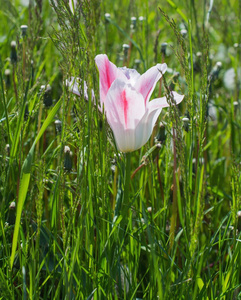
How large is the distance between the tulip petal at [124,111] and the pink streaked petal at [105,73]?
55mm

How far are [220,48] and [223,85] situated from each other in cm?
52

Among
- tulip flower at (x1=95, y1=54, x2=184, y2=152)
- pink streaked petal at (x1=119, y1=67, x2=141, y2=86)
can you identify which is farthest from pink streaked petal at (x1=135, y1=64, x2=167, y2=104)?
pink streaked petal at (x1=119, y1=67, x2=141, y2=86)

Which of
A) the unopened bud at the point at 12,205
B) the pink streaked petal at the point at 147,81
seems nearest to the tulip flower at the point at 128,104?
the pink streaked petal at the point at 147,81

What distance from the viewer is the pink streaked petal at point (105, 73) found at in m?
1.02

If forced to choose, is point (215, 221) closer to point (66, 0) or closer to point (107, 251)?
point (107, 251)

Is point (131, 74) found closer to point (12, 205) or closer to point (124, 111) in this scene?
point (124, 111)

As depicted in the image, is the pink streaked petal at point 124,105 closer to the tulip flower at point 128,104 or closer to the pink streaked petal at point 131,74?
the tulip flower at point 128,104

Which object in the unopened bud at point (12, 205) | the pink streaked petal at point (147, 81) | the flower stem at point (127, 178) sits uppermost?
the pink streaked petal at point (147, 81)

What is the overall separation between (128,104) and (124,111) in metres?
0.02

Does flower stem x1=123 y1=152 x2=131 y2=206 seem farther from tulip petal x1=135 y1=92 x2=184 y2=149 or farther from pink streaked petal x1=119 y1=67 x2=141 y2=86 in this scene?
pink streaked petal x1=119 y1=67 x2=141 y2=86

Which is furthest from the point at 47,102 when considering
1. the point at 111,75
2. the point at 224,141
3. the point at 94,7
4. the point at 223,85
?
the point at 223,85

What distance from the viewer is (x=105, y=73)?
1.03 meters

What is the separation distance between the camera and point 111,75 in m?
1.03

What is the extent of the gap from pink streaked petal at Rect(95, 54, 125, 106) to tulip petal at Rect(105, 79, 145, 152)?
5cm
